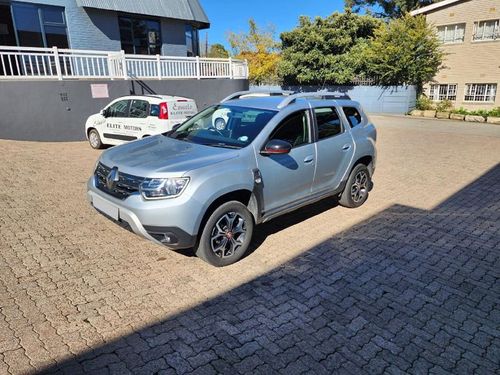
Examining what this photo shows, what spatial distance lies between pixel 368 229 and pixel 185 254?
102 inches

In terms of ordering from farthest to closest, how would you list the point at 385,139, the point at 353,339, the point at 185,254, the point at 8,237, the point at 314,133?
the point at 385,139 < the point at 314,133 < the point at 8,237 < the point at 185,254 < the point at 353,339

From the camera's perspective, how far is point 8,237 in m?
4.58

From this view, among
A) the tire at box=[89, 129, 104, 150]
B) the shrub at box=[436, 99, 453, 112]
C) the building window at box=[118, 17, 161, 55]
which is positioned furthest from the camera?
the shrub at box=[436, 99, 453, 112]

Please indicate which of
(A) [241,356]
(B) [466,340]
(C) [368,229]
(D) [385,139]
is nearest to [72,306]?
(A) [241,356]

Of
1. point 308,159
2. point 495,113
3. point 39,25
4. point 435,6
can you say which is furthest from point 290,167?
point 435,6

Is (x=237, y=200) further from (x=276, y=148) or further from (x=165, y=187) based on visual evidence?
(x=165, y=187)

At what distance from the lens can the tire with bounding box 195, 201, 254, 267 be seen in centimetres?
379

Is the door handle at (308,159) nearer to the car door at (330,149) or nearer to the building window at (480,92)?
the car door at (330,149)

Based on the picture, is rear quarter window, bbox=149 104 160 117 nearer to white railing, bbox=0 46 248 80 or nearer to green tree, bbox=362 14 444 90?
white railing, bbox=0 46 248 80

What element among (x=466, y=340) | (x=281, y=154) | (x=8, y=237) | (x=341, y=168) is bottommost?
(x=466, y=340)

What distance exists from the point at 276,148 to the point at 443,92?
22520mm

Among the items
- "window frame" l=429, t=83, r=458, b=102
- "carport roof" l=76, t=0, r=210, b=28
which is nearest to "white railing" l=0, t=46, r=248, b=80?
"carport roof" l=76, t=0, r=210, b=28

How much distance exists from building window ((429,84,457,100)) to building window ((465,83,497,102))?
2.28 ft

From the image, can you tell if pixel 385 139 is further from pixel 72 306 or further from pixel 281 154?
pixel 72 306
